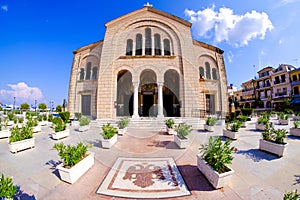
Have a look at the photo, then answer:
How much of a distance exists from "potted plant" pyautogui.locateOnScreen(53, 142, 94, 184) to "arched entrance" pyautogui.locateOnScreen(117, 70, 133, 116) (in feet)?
39.7

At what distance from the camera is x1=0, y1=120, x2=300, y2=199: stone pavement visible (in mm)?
2959

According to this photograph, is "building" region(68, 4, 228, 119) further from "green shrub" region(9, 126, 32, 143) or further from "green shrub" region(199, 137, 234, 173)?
"green shrub" region(199, 137, 234, 173)

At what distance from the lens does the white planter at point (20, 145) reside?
5.29 m

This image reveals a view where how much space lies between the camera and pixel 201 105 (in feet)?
46.4

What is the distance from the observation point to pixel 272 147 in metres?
4.84

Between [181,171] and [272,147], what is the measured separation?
3.91 m

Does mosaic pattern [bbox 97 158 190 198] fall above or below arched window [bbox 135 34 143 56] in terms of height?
below

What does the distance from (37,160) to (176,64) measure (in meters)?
12.7

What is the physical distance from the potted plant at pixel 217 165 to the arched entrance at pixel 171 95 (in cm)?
1219

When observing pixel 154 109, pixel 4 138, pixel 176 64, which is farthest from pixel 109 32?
pixel 4 138

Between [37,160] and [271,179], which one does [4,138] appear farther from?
[271,179]

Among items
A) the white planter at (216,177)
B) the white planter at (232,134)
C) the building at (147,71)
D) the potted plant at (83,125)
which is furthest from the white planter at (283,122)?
the potted plant at (83,125)

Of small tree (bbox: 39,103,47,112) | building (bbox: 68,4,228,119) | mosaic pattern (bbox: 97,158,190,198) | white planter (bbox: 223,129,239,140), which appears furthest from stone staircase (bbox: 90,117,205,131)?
small tree (bbox: 39,103,47,112)

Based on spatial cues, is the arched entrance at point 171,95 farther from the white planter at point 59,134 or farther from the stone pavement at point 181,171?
the white planter at point 59,134
